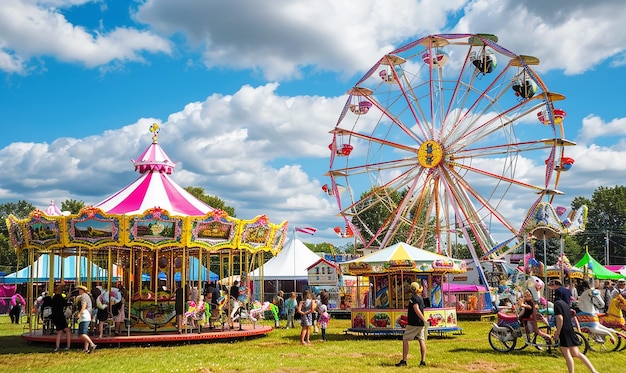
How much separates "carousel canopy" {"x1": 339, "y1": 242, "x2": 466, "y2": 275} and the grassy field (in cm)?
242

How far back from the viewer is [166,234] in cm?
1681

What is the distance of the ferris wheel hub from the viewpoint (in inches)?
1078

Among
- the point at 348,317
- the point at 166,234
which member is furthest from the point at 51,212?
the point at 348,317

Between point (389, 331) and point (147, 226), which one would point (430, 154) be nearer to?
point (389, 331)

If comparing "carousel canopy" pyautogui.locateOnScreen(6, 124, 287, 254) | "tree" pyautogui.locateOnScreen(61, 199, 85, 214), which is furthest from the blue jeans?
"tree" pyautogui.locateOnScreen(61, 199, 85, 214)

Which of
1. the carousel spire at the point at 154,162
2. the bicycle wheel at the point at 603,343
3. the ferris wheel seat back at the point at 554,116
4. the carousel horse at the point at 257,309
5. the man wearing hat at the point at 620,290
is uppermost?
the ferris wheel seat back at the point at 554,116

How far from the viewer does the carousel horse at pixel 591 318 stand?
523 inches

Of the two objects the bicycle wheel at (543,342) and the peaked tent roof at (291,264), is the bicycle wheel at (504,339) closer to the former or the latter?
the bicycle wheel at (543,342)

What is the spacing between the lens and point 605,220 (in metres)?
73.6

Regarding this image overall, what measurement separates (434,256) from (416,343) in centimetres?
394

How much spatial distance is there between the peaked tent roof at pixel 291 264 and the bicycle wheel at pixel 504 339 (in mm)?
19707

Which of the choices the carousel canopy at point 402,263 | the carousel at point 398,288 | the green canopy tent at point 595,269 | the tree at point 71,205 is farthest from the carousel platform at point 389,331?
the tree at point 71,205

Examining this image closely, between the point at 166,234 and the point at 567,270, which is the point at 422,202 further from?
the point at 166,234

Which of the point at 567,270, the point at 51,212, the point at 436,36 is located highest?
the point at 436,36
